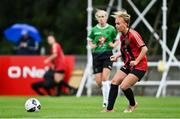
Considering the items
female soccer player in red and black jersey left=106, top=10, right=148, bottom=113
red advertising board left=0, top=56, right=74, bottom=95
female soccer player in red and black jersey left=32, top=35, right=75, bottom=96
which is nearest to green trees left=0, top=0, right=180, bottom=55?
red advertising board left=0, top=56, right=74, bottom=95

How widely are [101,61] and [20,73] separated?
9853mm

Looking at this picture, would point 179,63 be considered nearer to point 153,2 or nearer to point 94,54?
point 153,2

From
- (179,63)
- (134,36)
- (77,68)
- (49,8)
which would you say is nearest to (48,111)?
(134,36)

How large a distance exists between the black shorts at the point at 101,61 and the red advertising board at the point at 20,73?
365 inches

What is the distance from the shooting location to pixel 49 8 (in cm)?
4484

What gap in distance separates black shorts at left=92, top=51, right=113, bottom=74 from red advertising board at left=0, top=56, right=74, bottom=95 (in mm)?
9260

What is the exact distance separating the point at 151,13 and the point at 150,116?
48.6ft

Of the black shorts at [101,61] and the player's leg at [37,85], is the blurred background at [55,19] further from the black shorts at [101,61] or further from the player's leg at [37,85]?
the black shorts at [101,61]

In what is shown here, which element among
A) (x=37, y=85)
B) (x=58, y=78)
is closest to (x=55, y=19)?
(x=37, y=85)

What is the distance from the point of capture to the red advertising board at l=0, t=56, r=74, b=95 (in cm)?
3095

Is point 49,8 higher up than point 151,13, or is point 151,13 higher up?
point 151,13

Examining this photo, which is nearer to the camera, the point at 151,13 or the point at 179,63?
the point at 179,63

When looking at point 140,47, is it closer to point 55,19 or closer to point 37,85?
point 37,85

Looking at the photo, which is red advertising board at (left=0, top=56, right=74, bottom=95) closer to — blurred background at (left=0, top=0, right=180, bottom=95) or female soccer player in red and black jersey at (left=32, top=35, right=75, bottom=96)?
female soccer player in red and black jersey at (left=32, top=35, right=75, bottom=96)
